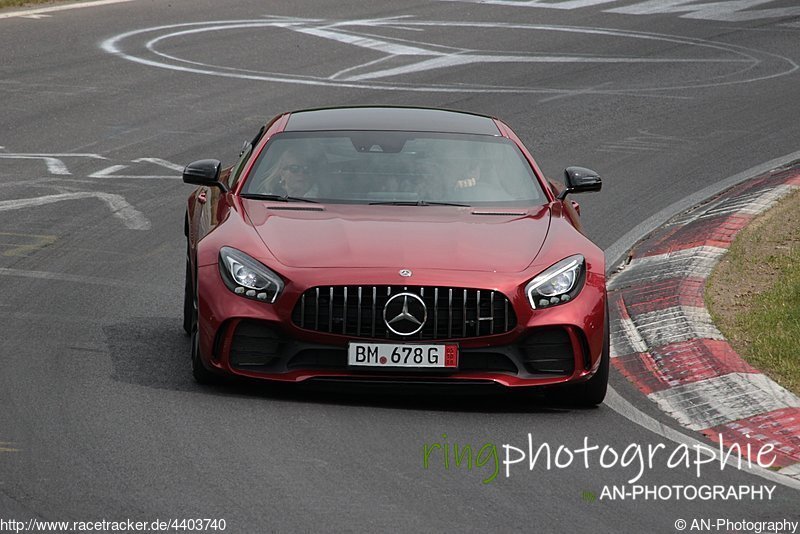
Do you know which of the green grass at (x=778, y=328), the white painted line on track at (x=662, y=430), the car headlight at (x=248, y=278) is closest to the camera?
the white painted line on track at (x=662, y=430)

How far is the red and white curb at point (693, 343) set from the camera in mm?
7680

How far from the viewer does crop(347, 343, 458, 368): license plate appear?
7594 mm

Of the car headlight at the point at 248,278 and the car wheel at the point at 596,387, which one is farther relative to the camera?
the car wheel at the point at 596,387

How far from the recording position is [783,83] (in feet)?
64.3

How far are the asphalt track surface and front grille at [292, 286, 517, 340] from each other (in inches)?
15.2

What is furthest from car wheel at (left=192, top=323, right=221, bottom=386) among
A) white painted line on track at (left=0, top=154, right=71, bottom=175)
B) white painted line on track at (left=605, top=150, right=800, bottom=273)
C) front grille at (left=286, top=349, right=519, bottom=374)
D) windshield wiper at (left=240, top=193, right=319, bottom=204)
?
white painted line on track at (left=0, top=154, right=71, bottom=175)

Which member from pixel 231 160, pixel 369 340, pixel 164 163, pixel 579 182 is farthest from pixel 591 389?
pixel 164 163

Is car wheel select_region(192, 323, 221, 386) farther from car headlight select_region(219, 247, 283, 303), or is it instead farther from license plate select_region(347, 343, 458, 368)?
license plate select_region(347, 343, 458, 368)

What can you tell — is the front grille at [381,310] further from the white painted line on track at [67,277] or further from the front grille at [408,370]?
the white painted line on track at [67,277]

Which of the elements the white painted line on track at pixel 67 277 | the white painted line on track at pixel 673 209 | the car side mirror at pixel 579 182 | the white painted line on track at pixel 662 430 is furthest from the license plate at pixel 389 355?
the white painted line on track at pixel 673 209

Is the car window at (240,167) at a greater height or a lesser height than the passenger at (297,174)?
lesser

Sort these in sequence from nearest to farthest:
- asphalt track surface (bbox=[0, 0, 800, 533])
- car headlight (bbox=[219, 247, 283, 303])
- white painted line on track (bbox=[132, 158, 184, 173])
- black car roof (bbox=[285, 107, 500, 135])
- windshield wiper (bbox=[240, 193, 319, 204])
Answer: asphalt track surface (bbox=[0, 0, 800, 533]), car headlight (bbox=[219, 247, 283, 303]), windshield wiper (bbox=[240, 193, 319, 204]), black car roof (bbox=[285, 107, 500, 135]), white painted line on track (bbox=[132, 158, 184, 173])

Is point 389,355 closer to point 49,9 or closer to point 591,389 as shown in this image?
point 591,389

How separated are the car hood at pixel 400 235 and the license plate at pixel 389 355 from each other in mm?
414
